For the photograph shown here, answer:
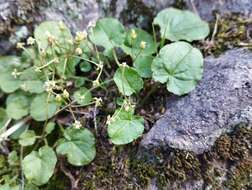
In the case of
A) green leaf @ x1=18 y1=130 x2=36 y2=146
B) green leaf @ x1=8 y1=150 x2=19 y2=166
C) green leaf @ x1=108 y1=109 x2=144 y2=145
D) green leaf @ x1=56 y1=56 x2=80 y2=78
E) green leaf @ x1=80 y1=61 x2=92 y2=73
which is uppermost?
green leaf @ x1=56 y1=56 x2=80 y2=78

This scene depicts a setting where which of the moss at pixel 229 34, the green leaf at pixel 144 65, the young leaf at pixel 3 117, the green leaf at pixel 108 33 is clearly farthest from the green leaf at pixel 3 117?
the moss at pixel 229 34

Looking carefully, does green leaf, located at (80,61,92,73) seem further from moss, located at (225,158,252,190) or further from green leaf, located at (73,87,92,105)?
moss, located at (225,158,252,190)

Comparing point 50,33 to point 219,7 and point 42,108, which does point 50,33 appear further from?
point 219,7

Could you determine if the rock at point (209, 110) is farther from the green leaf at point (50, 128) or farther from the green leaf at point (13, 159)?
the green leaf at point (13, 159)

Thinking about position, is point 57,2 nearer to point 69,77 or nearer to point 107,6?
point 107,6

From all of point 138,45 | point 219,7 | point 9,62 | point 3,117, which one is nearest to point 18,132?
point 3,117

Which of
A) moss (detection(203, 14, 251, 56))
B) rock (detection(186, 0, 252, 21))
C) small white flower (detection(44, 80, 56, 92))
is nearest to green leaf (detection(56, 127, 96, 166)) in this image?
small white flower (detection(44, 80, 56, 92))
